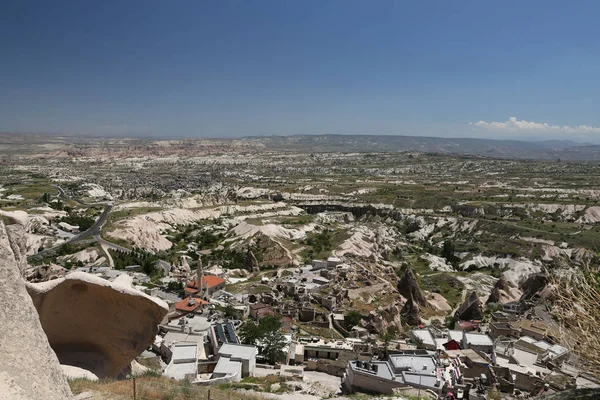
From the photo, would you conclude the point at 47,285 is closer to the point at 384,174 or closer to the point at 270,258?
the point at 270,258

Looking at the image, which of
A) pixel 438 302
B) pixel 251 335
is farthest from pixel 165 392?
pixel 438 302

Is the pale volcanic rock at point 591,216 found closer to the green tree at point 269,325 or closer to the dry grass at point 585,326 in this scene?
the green tree at point 269,325

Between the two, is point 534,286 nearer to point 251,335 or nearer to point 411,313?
point 411,313

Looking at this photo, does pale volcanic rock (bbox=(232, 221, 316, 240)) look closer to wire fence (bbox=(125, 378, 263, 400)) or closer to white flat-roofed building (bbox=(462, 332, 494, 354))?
white flat-roofed building (bbox=(462, 332, 494, 354))

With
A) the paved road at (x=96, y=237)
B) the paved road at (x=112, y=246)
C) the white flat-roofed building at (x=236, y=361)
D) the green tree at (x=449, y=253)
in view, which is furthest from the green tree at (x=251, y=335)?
the green tree at (x=449, y=253)

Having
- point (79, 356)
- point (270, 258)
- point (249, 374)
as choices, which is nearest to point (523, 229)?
point (270, 258)

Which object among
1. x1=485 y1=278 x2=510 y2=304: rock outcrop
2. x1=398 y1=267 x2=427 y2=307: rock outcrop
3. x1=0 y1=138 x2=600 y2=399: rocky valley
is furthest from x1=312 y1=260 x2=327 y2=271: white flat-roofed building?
x1=485 y1=278 x2=510 y2=304: rock outcrop

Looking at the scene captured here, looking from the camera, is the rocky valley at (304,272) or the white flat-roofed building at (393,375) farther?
the white flat-roofed building at (393,375)
